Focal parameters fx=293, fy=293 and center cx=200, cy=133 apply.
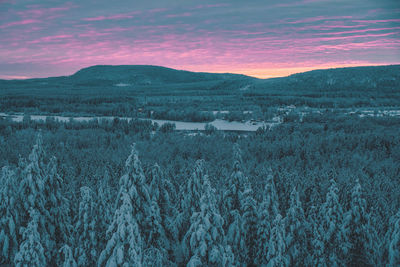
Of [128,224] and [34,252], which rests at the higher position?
[128,224]

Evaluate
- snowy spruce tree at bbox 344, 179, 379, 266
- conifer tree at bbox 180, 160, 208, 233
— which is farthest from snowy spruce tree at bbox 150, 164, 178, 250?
snowy spruce tree at bbox 344, 179, 379, 266

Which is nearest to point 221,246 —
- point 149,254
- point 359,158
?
point 149,254

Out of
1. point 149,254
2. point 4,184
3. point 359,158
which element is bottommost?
point 359,158

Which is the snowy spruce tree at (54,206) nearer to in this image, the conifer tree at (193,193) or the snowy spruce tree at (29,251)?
the snowy spruce tree at (29,251)

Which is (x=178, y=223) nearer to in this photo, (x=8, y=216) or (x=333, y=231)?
(x=8, y=216)

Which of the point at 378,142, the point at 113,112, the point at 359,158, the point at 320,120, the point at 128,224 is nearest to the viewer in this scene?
the point at 128,224

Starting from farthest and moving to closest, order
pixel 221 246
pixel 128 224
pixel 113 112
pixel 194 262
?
1. pixel 113 112
2. pixel 221 246
3. pixel 194 262
4. pixel 128 224

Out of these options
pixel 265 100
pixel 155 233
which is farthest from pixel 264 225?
pixel 265 100

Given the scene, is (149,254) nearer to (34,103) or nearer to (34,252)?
(34,252)
